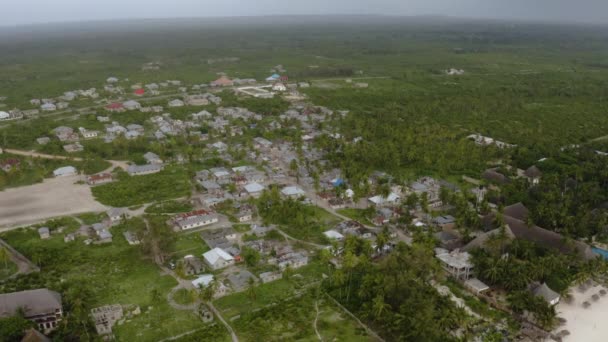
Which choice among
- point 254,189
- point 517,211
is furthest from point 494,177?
point 254,189

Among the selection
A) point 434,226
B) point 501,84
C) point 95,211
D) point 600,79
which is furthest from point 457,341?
point 600,79

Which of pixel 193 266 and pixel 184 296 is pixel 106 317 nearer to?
pixel 184 296

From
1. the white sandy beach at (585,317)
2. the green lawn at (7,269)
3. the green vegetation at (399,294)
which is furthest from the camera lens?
the green lawn at (7,269)

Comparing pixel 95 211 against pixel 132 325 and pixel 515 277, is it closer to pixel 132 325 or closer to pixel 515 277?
pixel 132 325

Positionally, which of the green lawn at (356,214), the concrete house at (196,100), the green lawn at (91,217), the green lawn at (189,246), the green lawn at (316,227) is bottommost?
the green lawn at (91,217)

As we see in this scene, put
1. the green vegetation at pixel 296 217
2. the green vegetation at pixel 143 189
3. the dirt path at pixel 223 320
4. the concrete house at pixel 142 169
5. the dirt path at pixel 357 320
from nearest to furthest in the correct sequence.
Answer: the dirt path at pixel 223 320, the dirt path at pixel 357 320, the green vegetation at pixel 296 217, the green vegetation at pixel 143 189, the concrete house at pixel 142 169

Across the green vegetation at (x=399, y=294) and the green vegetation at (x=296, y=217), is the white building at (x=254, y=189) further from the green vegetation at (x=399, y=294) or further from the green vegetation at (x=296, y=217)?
the green vegetation at (x=399, y=294)

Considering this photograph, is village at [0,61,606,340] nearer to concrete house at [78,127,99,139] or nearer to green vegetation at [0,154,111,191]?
concrete house at [78,127,99,139]

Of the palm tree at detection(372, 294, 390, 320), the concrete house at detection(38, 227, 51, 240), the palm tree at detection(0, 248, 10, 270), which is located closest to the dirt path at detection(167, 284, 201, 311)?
the palm tree at detection(372, 294, 390, 320)

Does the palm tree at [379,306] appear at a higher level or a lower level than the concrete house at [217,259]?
higher

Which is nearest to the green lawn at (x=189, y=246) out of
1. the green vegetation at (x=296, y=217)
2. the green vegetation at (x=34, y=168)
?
the green vegetation at (x=296, y=217)
